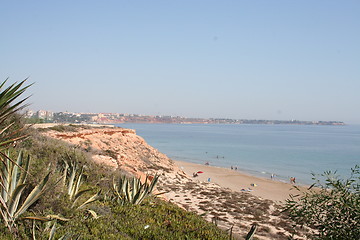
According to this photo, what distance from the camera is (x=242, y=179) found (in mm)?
31094

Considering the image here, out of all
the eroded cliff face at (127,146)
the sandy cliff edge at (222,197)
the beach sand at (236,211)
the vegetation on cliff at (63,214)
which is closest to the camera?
the vegetation on cliff at (63,214)

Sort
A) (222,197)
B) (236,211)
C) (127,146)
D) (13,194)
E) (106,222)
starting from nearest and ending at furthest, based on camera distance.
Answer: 1. (13,194)
2. (106,222)
3. (236,211)
4. (222,197)
5. (127,146)

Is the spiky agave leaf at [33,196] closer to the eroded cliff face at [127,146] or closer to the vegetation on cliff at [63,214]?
the vegetation on cliff at [63,214]

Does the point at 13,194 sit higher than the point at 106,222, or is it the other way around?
the point at 13,194

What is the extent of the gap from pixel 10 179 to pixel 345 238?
4979mm

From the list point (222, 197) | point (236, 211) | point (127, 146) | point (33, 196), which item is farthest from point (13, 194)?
point (127, 146)

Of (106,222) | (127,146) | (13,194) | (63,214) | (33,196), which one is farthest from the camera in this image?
(127,146)

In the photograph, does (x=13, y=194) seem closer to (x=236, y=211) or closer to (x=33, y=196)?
(x=33, y=196)

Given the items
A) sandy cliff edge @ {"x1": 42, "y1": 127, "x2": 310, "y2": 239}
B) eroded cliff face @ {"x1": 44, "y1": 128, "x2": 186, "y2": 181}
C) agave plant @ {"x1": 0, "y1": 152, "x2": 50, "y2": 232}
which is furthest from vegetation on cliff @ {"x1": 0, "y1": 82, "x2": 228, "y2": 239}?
eroded cliff face @ {"x1": 44, "y1": 128, "x2": 186, "y2": 181}

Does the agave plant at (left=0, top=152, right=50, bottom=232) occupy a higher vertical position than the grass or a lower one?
higher

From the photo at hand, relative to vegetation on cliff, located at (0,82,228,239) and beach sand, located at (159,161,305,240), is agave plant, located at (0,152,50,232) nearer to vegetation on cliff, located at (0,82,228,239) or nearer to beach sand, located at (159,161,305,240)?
vegetation on cliff, located at (0,82,228,239)

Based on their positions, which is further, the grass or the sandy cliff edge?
the sandy cliff edge

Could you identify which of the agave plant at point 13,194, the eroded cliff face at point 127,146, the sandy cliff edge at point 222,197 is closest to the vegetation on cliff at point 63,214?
the agave plant at point 13,194

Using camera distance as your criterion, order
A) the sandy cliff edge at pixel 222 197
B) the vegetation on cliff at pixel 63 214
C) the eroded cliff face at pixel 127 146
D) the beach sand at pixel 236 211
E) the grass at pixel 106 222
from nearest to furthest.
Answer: the vegetation on cliff at pixel 63 214 → the grass at pixel 106 222 → the beach sand at pixel 236 211 → the sandy cliff edge at pixel 222 197 → the eroded cliff face at pixel 127 146
